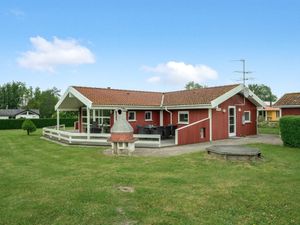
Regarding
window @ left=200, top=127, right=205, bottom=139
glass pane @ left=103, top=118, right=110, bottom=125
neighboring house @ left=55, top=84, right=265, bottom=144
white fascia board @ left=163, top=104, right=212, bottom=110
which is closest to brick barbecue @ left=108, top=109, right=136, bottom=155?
neighboring house @ left=55, top=84, right=265, bottom=144

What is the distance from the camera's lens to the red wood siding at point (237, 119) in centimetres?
1853

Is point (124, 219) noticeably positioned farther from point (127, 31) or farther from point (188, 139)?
point (127, 31)

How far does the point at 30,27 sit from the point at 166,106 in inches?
418

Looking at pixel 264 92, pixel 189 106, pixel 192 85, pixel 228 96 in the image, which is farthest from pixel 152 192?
pixel 264 92

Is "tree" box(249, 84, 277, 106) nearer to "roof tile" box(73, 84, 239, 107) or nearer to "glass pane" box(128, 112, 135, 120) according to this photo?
"roof tile" box(73, 84, 239, 107)

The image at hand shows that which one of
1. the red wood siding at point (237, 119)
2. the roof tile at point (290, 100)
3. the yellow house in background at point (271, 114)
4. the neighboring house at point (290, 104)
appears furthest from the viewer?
the yellow house in background at point (271, 114)

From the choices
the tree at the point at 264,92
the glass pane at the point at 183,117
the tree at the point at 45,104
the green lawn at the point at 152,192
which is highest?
the tree at the point at 264,92

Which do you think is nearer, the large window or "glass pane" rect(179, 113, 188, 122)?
the large window

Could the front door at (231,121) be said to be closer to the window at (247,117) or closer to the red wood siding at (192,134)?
the window at (247,117)

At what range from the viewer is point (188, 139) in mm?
16609

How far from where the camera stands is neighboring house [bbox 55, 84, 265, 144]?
17.8m

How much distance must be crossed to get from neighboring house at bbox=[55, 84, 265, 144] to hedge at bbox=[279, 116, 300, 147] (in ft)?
13.9

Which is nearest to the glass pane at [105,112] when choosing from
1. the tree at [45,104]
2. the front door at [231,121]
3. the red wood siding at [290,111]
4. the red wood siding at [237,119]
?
the red wood siding at [237,119]

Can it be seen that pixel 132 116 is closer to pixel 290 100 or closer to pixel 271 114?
pixel 290 100
